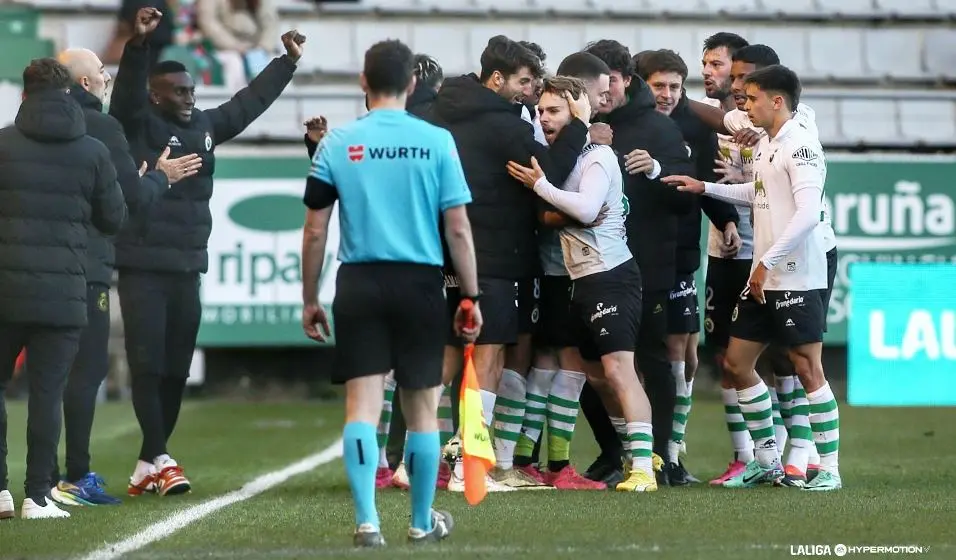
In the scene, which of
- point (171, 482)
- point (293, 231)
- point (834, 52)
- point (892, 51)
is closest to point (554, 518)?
point (171, 482)

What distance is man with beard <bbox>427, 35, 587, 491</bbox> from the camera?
813cm

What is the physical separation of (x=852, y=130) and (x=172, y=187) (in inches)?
414

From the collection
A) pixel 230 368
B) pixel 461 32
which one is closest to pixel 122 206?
pixel 230 368

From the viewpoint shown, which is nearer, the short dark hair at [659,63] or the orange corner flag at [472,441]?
the orange corner flag at [472,441]

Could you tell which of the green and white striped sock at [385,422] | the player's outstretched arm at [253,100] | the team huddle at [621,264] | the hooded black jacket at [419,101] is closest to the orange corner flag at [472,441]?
the team huddle at [621,264]

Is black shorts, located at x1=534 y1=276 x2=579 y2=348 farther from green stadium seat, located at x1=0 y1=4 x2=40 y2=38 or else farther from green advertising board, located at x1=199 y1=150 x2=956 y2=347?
green stadium seat, located at x1=0 y1=4 x2=40 y2=38

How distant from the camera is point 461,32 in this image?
60.7ft

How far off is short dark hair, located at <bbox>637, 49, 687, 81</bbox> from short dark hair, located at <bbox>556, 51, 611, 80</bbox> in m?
0.72

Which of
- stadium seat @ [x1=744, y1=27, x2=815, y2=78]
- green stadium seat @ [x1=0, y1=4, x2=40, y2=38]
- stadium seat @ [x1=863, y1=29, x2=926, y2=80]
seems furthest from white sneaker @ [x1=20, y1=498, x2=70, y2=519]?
stadium seat @ [x1=863, y1=29, x2=926, y2=80]

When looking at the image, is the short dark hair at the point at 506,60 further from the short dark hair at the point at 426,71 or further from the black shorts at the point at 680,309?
the black shorts at the point at 680,309

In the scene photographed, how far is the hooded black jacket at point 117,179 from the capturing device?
26.6 feet

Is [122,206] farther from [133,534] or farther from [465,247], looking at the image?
[465,247]

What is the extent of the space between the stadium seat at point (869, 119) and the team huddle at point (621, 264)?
9221 millimetres

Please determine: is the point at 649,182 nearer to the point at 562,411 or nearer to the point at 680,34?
the point at 562,411
